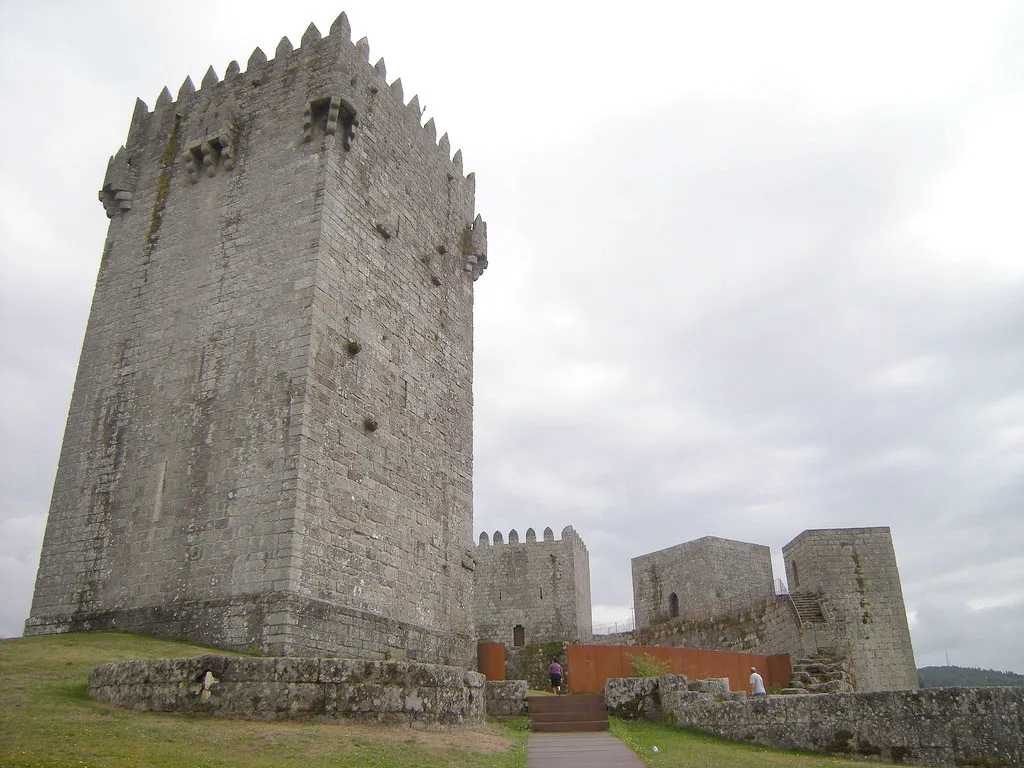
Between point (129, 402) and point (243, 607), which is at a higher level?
point (129, 402)

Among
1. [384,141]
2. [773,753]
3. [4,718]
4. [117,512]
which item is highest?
[384,141]

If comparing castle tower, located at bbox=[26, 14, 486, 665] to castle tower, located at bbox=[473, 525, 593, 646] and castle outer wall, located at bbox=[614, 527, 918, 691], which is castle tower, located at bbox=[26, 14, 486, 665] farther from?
castle tower, located at bbox=[473, 525, 593, 646]

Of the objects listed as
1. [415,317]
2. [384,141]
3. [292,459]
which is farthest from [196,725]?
[384,141]

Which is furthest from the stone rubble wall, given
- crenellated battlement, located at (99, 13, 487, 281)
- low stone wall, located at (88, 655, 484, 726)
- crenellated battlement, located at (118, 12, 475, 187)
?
crenellated battlement, located at (118, 12, 475, 187)

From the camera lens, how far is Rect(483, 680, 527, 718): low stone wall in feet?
43.1

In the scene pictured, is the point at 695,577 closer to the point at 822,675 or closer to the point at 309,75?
the point at 822,675

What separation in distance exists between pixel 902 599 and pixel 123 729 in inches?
782

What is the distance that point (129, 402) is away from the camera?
14.7 meters

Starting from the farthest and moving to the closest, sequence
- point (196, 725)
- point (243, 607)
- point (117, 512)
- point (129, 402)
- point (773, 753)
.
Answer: point (129, 402) → point (117, 512) → point (243, 607) → point (773, 753) → point (196, 725)

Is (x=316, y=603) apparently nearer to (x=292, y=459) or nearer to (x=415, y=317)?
(x=292, y=459)

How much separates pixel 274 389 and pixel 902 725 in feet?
35.2

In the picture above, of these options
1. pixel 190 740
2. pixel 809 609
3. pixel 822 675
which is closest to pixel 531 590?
pixel 809 609

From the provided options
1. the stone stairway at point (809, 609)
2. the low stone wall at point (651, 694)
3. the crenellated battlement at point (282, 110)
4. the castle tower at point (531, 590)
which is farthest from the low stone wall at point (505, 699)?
the castle tower at point (531, 590)

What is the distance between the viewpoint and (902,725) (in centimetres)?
1067
